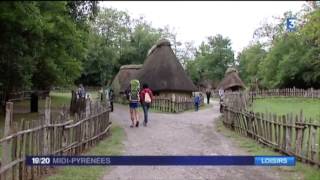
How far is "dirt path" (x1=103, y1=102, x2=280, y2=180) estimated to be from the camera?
1056cm

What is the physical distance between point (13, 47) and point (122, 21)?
61083mm

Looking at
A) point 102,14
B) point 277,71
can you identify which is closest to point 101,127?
point 277,71

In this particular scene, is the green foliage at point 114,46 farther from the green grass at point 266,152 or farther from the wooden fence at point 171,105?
the green grass at point 266,152

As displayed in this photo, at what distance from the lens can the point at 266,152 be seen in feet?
44.9

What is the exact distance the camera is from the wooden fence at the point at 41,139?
8.56m

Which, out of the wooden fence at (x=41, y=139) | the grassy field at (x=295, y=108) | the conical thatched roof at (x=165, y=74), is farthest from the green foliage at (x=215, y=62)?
the wooden fence at (x=41, y=139)

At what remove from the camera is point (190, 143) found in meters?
15.9

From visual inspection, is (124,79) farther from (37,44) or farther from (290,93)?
(37,44)

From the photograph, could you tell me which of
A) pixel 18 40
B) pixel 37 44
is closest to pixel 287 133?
pixel 18 40

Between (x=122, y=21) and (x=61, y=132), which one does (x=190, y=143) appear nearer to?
(x=61, y=132)

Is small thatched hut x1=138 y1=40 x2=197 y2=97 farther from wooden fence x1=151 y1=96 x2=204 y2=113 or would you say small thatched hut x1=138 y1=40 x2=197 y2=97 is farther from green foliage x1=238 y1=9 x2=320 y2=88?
green foliage x1=238 y1=9 x2=320 y2=88

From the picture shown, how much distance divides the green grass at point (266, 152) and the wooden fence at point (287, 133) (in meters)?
0.17

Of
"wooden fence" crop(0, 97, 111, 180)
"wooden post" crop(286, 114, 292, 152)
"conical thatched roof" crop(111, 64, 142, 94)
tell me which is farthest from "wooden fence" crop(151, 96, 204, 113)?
"wooden post" crop(286, 114, 292, 152)

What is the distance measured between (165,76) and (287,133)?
33.1 m
